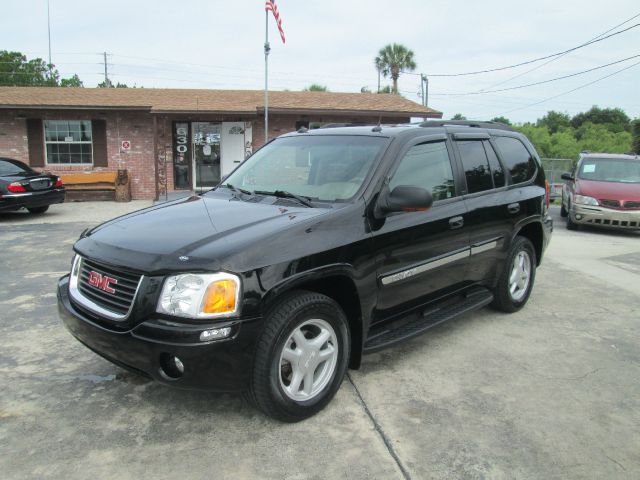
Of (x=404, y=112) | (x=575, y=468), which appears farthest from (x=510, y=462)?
(x=404, y=112)

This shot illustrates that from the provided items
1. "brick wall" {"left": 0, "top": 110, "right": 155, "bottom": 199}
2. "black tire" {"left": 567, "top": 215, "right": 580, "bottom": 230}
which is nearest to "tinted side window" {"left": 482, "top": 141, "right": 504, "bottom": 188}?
"black tire" {"left": 567, "top": 215, "right": 580, "bottom": 230}

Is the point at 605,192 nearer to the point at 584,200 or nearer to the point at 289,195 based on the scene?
the point at 584,200

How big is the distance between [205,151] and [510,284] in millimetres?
13795

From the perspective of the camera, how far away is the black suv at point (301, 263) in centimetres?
280

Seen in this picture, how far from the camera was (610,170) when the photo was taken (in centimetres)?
1194

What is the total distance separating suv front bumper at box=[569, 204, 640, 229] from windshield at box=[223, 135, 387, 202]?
28.9ft

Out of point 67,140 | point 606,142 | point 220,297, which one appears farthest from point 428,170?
point 606,142

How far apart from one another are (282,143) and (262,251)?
1967mm

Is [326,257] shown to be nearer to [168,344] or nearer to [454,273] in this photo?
[168,344]

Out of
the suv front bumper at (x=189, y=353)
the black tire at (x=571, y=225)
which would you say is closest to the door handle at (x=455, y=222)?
the suv front bumper at (x=189, y=353)

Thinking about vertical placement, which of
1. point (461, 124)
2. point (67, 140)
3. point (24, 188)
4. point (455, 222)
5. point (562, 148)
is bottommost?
point (24, 188)

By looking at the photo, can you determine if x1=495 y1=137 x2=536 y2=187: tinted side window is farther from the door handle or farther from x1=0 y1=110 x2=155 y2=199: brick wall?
x1=0 y1=110 x2=155 y2=199: brick wall

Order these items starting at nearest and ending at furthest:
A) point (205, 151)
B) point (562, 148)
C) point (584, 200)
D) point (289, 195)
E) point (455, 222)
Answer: point (289, 195) < point (455, 222) < point (584, 200) < point (205, 151) < point (562, 148)

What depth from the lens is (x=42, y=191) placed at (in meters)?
12.2
